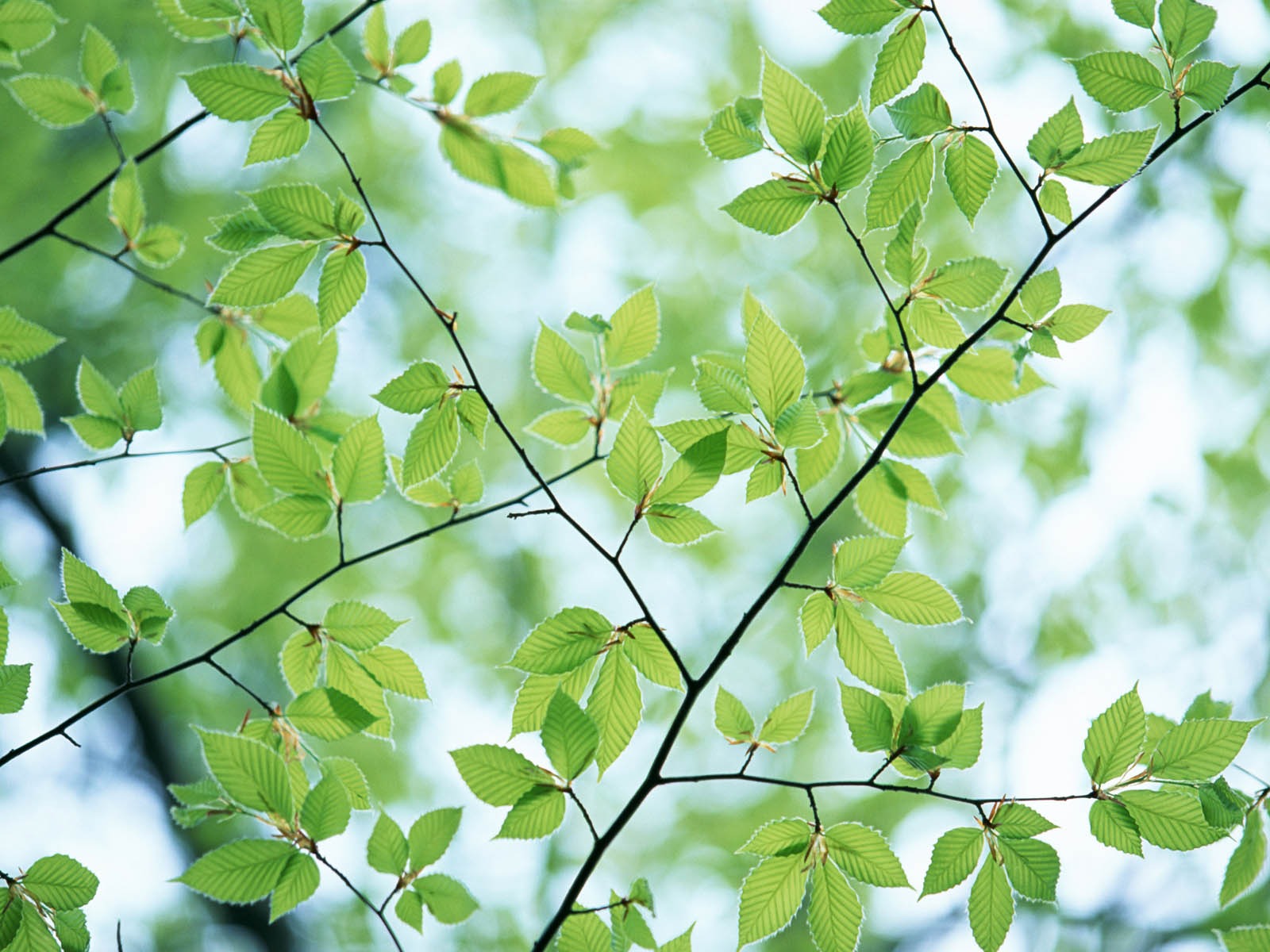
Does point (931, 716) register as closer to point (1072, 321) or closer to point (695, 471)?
point (695, 471)

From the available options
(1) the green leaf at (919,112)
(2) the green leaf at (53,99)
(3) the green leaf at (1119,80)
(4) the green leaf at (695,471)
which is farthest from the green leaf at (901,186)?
(2) the green leaf at (53,99)

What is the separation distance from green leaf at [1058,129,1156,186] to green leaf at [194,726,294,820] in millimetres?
765

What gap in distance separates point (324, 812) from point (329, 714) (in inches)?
3.8

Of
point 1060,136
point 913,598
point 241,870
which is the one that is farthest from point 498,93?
point 241,870

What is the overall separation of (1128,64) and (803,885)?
69cm

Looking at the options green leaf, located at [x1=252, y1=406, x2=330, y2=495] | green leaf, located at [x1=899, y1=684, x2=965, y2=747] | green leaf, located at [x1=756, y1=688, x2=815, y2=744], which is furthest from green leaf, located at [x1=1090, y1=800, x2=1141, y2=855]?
green leaf, located at [x1=252, y1=406, x2=330, y2=495]

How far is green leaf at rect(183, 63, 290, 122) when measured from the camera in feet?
2.37

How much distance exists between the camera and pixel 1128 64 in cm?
70

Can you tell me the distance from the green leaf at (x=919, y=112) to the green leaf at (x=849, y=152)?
26mm

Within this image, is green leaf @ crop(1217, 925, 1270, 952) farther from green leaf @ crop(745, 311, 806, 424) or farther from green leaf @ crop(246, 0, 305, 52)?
green leaf @ crop(246, 0, 305, 52)

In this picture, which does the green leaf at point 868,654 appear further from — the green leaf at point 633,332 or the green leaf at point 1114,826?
the green leaf at point 633,332

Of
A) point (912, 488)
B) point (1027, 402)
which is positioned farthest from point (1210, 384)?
point (912, 488)

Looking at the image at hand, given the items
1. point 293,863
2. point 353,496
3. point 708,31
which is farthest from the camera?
point 708,31

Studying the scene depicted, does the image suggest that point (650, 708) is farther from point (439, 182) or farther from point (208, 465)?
point (208, 465)
